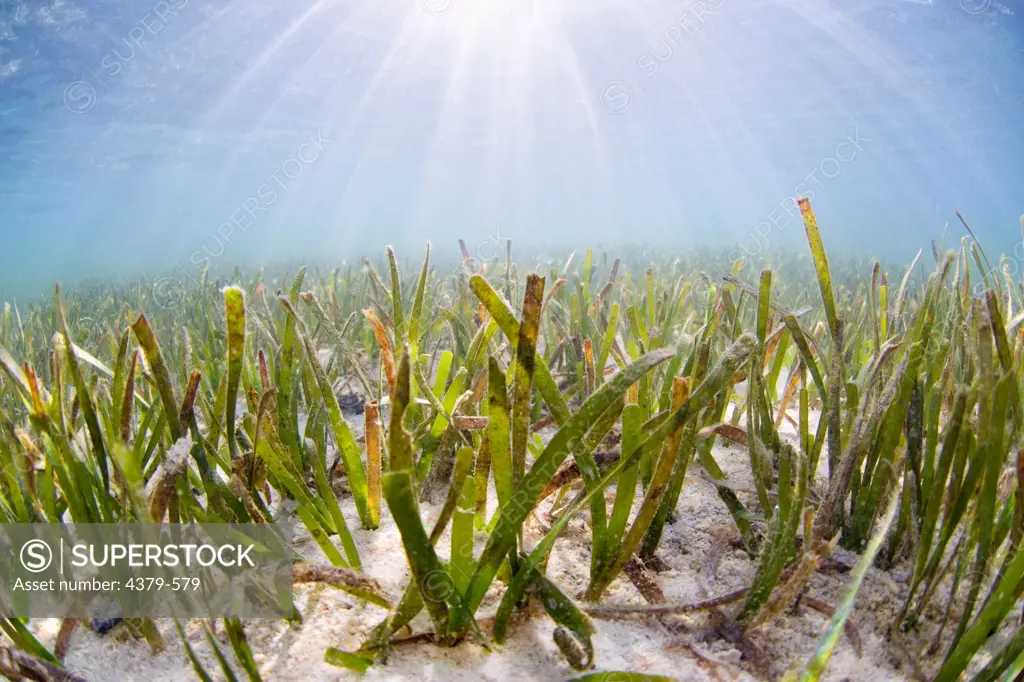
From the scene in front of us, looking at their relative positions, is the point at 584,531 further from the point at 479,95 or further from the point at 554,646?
the point at 479,95

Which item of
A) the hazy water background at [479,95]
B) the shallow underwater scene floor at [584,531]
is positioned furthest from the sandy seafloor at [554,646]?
the hazy water background at [479,95]

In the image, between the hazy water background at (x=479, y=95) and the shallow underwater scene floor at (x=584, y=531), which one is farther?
the hazy water background at (x=479, y=95)

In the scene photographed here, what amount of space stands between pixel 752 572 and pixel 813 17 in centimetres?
2867

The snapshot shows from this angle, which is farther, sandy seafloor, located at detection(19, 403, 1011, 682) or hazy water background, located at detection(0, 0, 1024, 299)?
hazy water background, located at detection(0, 0, 1024, 299)

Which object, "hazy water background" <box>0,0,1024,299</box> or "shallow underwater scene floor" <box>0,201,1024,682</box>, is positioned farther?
"hazy water background" <box>0,0,1024,299</box>

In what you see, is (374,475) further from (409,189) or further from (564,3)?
(409,189)

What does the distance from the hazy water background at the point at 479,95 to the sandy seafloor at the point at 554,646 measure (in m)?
3.71

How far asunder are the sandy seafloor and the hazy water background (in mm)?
3712

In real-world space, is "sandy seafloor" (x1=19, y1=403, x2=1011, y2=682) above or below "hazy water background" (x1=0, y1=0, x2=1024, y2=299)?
below

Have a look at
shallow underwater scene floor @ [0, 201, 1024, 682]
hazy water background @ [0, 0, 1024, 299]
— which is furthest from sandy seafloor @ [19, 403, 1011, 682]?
hazy water background @ [0, 0, 1024, 299]

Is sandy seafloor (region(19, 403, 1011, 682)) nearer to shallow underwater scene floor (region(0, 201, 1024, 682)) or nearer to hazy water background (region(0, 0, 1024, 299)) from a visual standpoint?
shallow underwater scene floor (region(0, 201, 1024, 682))

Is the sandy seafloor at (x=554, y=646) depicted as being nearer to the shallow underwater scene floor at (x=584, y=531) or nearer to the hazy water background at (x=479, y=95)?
the shallow underwater scene floor at (x=584, y=531)

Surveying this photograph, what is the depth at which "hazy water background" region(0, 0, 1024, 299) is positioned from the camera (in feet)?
69.5

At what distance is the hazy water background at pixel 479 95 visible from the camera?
69.5 feet
